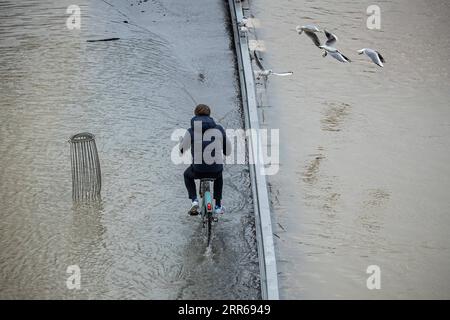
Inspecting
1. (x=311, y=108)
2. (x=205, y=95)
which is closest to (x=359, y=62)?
(x=311, y=108)

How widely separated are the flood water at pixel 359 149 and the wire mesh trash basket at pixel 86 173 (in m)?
2.52

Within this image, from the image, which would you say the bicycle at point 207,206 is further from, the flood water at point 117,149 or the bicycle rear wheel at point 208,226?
the flood water at point 117,149

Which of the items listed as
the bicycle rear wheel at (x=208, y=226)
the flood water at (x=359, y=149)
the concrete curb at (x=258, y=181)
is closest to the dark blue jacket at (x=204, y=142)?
the bicycle rear wheel at (x=208, y=226)

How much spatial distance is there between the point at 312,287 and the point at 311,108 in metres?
4.84

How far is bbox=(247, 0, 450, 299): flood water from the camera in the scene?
27.5 ft

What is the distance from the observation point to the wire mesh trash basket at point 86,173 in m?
9.06

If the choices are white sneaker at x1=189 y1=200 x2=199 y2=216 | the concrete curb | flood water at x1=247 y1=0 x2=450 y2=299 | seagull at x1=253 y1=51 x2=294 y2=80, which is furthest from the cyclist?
seagull at x1=253 y1=51 x2=294 y2=80

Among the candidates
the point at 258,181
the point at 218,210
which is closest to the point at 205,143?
the point at 218,210

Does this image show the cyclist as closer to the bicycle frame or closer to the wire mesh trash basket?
the bicycle frame

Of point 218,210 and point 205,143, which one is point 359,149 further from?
point 205,143

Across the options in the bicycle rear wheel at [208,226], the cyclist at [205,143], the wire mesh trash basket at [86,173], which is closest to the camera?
the cyclist at [205,143]

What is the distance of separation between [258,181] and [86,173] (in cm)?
234

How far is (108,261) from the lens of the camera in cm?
794
